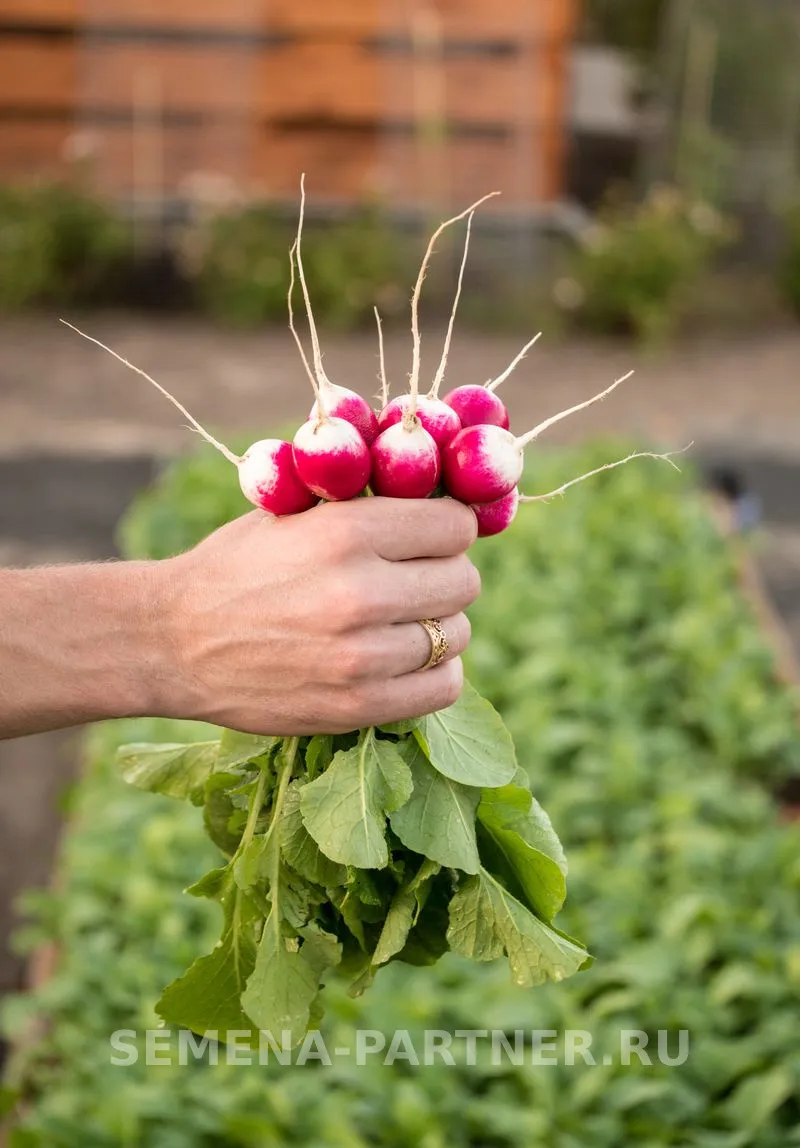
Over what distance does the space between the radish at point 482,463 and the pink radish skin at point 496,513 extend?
2.1 inches

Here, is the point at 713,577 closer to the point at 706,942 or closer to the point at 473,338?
the point at 706,942

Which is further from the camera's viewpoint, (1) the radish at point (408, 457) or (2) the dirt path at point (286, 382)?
(2) the dirt path at point (286, 382)

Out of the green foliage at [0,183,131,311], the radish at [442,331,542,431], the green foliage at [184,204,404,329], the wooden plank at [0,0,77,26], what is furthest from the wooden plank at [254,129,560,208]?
the radish at [442,331,542,431]

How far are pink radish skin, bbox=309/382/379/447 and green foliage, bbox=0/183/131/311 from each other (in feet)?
34.3

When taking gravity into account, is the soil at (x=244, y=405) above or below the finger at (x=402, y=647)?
below

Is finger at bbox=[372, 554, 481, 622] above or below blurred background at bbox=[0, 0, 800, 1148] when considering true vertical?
above

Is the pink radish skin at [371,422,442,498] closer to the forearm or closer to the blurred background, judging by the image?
the forearm

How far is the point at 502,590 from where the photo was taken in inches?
186

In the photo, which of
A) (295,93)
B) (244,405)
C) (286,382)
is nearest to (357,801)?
(244,405)

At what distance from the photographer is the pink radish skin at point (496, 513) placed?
165 cm

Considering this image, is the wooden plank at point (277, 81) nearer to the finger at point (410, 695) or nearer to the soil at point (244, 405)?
the soil at point (244, 405)

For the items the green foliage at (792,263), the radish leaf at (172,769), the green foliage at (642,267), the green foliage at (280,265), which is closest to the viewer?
the radish leaf at (172,769)

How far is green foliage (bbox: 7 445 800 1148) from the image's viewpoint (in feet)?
8.59

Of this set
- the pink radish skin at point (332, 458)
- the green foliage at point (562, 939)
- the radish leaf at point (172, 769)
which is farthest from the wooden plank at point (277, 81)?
the pink radish skin at point (332, 458)
